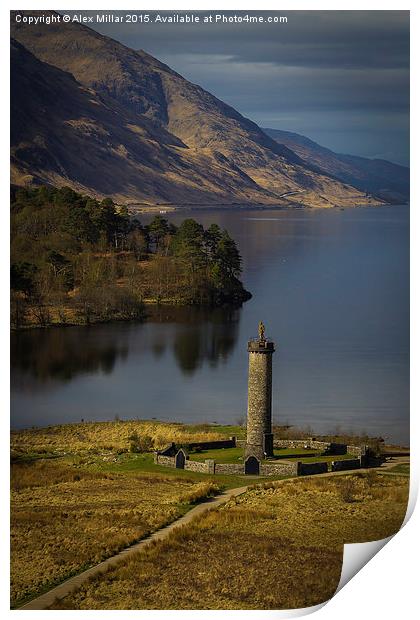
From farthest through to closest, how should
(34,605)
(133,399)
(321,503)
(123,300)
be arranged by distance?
(123,300) < (133,399) < (321,503) < (34,605)

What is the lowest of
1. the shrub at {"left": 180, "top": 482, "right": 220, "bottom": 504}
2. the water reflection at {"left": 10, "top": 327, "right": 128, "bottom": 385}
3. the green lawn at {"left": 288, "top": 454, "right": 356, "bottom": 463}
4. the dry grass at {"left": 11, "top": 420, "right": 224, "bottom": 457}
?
the shrub at {"left": 180, "top": 482, "right": 220, "bottom": 504}

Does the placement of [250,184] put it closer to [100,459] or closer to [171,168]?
[171,168]

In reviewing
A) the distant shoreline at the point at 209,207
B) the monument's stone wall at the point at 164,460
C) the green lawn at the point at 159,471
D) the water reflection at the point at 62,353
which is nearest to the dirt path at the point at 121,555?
the green lawn at the point at 159,471

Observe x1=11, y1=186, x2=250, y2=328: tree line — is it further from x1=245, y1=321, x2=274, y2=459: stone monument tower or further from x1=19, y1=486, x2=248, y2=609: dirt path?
x1=19, y1=486, x2=248, y2=609: dirt path

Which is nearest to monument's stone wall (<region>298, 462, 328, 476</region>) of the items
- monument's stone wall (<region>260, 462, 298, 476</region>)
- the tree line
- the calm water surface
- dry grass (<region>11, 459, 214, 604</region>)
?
monument's stone wall (<region>260, 462, 298, 476</region>)

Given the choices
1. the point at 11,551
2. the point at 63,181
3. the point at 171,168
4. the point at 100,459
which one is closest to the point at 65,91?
the point at 63,181

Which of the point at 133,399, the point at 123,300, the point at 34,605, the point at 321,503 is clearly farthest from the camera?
the point at 123,300

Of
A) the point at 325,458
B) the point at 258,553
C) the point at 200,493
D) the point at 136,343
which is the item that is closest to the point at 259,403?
the point at 325,458
